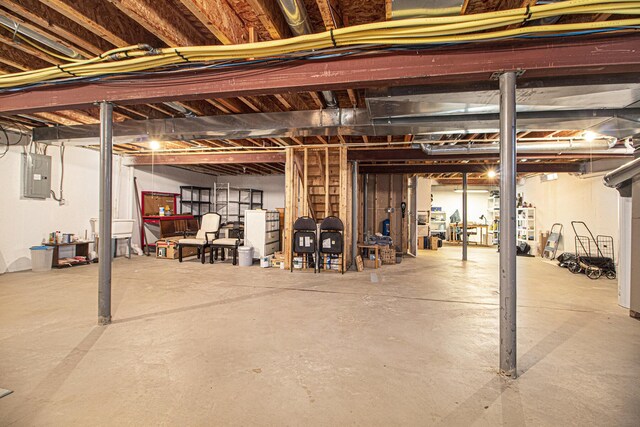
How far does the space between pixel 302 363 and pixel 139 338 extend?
157cm

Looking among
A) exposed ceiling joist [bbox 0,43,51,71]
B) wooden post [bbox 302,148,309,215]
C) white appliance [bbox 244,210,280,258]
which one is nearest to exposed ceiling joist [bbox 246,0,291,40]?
exposed ceiling joist [bbox 0,43,51,71]

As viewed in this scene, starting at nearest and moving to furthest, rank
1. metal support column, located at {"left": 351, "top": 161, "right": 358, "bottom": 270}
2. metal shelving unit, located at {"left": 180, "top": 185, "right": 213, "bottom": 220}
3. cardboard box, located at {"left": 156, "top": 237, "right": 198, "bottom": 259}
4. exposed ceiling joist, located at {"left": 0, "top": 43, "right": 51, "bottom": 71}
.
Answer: exposed ceiling joist, located at {"left": 0, "top": 43, "right": 51, "bottom": 71} < metal support column, located at {"left": 351, "top": 161, "right": 358, "bottom": 270} < cardboard box, located at {"left": 156, "top": 237, "right": 198, "bottom": 259} < metal shelving unit, located at {"left": 180, "top": 185, "right": 213, "bottom": 220}

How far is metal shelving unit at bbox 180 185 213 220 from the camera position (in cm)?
1025

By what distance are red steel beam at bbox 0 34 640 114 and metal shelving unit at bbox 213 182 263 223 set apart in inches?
314

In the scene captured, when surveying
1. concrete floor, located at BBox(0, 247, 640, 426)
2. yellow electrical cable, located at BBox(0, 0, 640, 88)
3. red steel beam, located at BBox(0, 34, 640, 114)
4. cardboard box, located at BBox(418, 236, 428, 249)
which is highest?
yellow electrical cable, located at BBox(0, 0, 640, 88)

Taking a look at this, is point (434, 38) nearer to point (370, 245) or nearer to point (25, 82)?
point (25, 82)

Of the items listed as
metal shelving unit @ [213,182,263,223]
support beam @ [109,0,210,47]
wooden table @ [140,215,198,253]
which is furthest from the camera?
metal shelving unit @ [213,182,263,223]

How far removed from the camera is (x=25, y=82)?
305cm

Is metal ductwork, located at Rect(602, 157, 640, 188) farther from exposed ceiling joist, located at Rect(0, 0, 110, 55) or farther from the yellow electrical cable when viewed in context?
exposed ceiling joist, located at Rect(0, 0, 110, 55)

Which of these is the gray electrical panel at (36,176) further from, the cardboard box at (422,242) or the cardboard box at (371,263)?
the cardboard box at (422,242)

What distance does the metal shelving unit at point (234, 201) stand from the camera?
37.0 ft

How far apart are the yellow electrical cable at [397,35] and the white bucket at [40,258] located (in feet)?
15.1

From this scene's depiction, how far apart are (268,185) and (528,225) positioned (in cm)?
919

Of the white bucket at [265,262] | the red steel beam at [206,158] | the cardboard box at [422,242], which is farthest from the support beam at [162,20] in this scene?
the cardboard box at [422,242]
